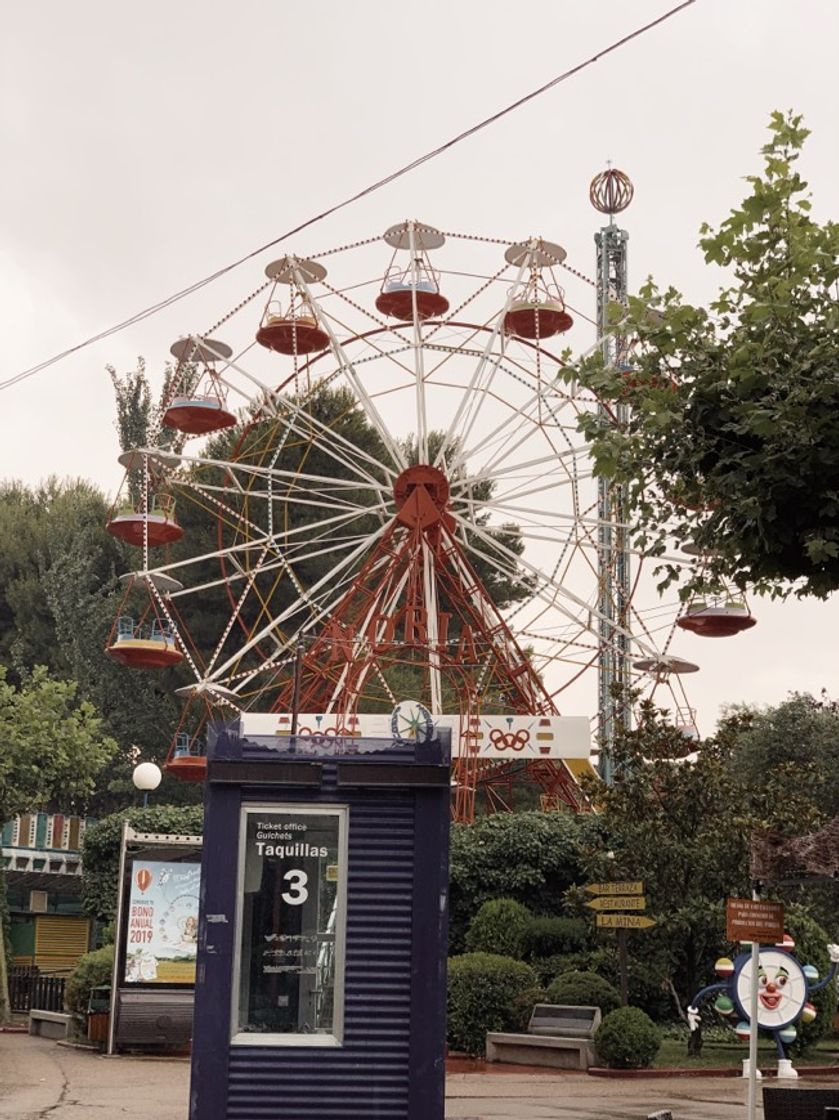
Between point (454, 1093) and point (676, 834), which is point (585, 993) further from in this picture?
point (454, 1093)

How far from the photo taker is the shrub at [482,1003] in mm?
22828

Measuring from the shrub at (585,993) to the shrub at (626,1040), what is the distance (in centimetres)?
151

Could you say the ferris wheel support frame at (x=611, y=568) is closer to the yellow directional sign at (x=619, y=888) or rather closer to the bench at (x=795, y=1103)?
the yellow directional sign at (x=619, y=888)

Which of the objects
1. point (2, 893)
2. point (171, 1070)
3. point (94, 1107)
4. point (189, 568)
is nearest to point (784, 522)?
point (94, 1107)

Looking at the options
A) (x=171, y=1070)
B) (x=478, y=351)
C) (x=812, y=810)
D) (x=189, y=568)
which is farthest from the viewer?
(x=189, y=568)

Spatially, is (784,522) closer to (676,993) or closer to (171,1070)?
(171,1070)

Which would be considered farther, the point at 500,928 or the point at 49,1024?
the point at 500,928

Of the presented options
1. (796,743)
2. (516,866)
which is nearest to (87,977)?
(516,866)

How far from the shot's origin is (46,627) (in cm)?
5634

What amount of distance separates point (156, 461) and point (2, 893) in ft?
33.9

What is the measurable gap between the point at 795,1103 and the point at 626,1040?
9.79 m

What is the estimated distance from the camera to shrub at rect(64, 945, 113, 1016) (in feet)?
75.6

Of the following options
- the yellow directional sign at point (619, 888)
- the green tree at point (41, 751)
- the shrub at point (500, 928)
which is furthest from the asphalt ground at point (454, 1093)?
the green tree at point (41, 751)

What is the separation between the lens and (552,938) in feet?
86.1
